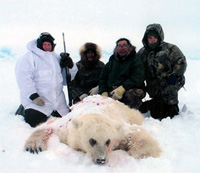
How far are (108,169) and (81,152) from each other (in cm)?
68

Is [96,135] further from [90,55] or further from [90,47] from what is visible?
[90,47]

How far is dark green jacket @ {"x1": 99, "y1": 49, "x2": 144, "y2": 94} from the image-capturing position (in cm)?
523

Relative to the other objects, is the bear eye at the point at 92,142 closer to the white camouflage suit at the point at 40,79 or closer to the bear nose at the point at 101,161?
the bear nose at the point at 101,161

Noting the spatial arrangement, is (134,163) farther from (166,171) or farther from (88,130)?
(88,130)

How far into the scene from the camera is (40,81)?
5.27 m

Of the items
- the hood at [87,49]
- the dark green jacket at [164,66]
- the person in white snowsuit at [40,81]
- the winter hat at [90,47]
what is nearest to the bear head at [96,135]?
the person in white snowsuit at [40,81]

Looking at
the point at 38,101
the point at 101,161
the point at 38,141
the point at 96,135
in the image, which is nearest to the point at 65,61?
the point at 38,101

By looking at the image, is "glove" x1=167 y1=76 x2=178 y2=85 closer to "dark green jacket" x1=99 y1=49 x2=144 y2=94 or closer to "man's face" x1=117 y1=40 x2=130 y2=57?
"dark green jacket" x1=99 y1=49 x2=144 y2=94

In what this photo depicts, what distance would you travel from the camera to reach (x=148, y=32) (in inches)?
225

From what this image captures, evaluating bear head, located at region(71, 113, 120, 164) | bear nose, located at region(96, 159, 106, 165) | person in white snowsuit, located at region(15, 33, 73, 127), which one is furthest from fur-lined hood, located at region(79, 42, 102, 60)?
bear nose, located at region(96, 159, 106, 165)

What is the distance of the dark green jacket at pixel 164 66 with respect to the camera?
548 cm

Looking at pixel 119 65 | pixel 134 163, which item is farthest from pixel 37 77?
pixel 134 163

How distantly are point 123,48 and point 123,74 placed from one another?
628 millimetres

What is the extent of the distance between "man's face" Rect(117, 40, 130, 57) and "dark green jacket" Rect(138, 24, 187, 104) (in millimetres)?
730
